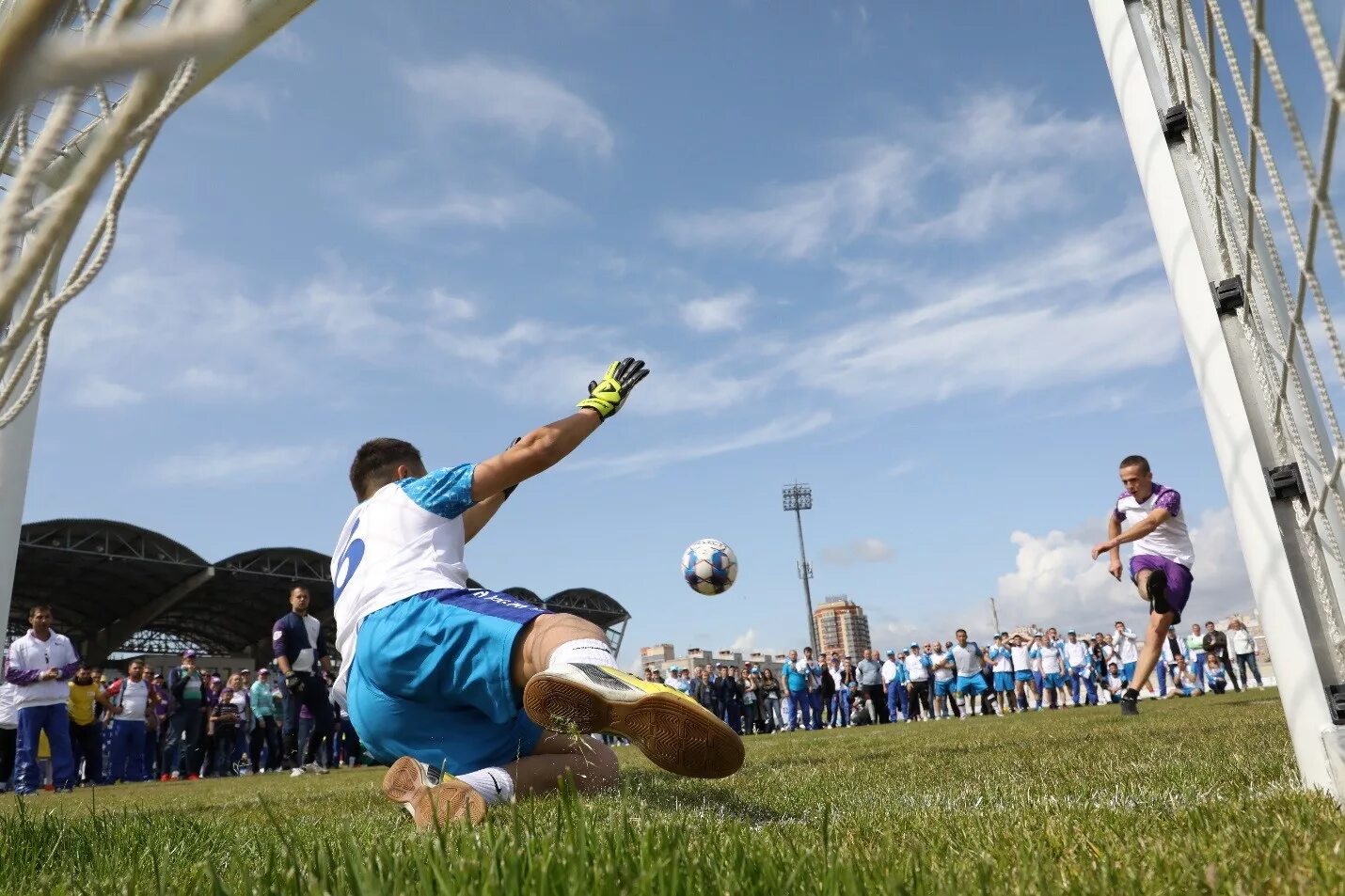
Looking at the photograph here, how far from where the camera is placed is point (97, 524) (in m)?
28.5

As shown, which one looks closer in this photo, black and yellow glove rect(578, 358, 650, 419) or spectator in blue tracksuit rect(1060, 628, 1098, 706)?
black and yellow glove rect(578, 358, 650, 419)

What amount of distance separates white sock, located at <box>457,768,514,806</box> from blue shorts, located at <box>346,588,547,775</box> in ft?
0.39

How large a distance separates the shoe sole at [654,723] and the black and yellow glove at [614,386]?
1.23 metres

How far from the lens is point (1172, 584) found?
8.07 meters

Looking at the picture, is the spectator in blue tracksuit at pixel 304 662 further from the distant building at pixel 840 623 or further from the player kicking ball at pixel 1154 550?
the distant building at pixel 840 623

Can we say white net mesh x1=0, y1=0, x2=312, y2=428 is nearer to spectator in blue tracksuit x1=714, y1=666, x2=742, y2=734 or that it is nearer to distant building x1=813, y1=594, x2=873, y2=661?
spectator in blue tracksuit x1=714, y1=666, x2=742, y2=734

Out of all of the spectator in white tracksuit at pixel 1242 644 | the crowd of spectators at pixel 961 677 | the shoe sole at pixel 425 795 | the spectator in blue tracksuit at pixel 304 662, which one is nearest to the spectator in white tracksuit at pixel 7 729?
the spectator in blue tracksuit at pixel 304 662

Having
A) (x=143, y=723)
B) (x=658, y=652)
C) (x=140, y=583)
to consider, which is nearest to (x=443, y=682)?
(x=143, y=723)

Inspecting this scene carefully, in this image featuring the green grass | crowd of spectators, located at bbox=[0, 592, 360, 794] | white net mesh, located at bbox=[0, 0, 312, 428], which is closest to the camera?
white net mesh, located at bbox=[0, 0, 312, 428]

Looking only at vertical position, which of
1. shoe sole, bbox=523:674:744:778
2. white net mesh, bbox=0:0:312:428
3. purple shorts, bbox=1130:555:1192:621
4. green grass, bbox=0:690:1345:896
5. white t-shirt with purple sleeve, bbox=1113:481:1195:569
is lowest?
green grass, bbox=0:690:1345:896

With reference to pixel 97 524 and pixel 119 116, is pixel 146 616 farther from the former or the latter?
pixel 119 116

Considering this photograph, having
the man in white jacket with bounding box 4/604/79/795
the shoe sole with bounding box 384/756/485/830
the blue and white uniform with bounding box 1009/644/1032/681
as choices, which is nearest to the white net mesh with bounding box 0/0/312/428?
the shoe sole with bounding box 384/756/485/830

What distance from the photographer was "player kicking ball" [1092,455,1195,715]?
26.3ft

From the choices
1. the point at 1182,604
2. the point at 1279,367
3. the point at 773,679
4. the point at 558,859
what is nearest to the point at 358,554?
the point at 558,859
